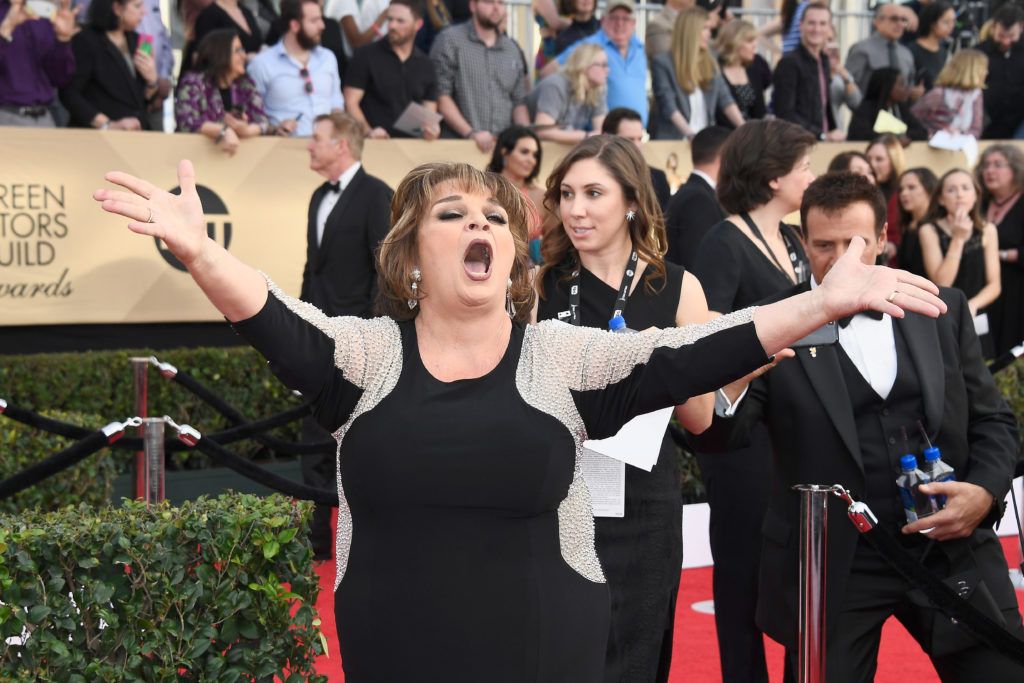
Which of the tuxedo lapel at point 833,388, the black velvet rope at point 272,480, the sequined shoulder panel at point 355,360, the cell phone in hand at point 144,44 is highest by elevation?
the cell phone in hand at point 144,44

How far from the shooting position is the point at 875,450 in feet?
13.6

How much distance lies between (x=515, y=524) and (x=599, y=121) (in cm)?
923

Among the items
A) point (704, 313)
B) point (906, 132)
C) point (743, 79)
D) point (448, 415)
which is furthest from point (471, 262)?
point (906, 132)

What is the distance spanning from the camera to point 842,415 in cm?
414

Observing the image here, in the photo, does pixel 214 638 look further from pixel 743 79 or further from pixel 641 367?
pixel 743 79

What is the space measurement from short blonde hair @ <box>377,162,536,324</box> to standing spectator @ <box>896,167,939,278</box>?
8719 millimetres

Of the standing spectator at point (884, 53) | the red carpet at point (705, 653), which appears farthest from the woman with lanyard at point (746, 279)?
the standing spectator at point (884, 53)

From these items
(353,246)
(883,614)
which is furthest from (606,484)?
(353,246)

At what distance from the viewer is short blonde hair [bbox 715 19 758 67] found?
12656mm

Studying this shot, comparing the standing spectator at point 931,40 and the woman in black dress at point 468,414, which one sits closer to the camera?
the woman in black dress at point 468,414

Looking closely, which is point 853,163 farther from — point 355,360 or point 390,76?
point 355,360

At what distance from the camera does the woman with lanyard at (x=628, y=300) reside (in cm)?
441

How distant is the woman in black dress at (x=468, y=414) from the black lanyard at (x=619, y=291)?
146cm

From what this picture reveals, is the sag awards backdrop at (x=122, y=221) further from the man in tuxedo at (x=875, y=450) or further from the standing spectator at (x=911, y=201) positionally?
the man in tuxedo at (x=875, y=450)
